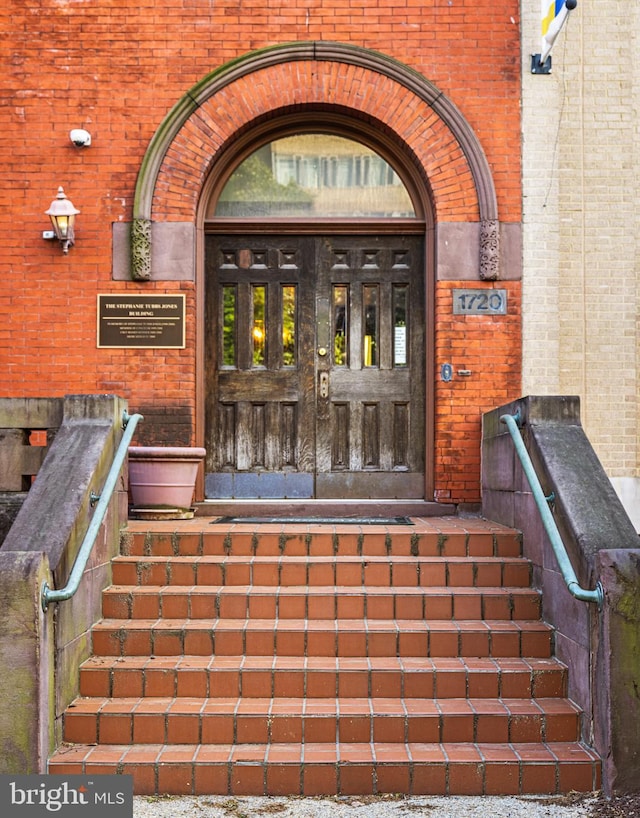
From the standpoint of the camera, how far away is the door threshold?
751 centimetres

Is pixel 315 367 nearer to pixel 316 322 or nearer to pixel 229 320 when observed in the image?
pixel 316 322

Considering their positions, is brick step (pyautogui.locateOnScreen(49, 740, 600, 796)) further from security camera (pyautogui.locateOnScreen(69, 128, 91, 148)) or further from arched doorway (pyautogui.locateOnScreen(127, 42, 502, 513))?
security camera (pyautogui.locateOnScreen(69, 128, 91, 148))

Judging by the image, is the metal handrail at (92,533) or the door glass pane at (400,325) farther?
the door glass pane at (400,325)

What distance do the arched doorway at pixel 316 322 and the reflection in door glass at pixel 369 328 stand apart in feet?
0.04

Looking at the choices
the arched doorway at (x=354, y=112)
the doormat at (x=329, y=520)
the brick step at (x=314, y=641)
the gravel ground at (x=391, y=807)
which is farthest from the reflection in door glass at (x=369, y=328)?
the gravel ground at (x=391, y=807)

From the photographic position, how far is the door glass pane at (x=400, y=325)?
26.0 ft

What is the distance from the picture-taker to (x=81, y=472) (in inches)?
207

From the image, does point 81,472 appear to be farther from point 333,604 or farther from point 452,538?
point 452,538

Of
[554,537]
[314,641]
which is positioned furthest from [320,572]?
[554,537]

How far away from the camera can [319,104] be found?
299 inches

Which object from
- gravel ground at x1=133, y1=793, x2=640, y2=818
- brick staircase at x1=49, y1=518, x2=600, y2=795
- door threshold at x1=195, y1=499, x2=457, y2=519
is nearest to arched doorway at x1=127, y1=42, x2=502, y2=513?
door threshold at x1=195, y1=499, x2=457, y2=519

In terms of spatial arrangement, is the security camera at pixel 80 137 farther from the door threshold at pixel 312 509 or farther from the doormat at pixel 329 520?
the doormat at pixel 329 520

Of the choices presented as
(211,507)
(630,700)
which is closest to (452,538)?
(630,700)

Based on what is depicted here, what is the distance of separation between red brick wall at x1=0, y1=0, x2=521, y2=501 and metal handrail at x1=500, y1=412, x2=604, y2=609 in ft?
6.77
